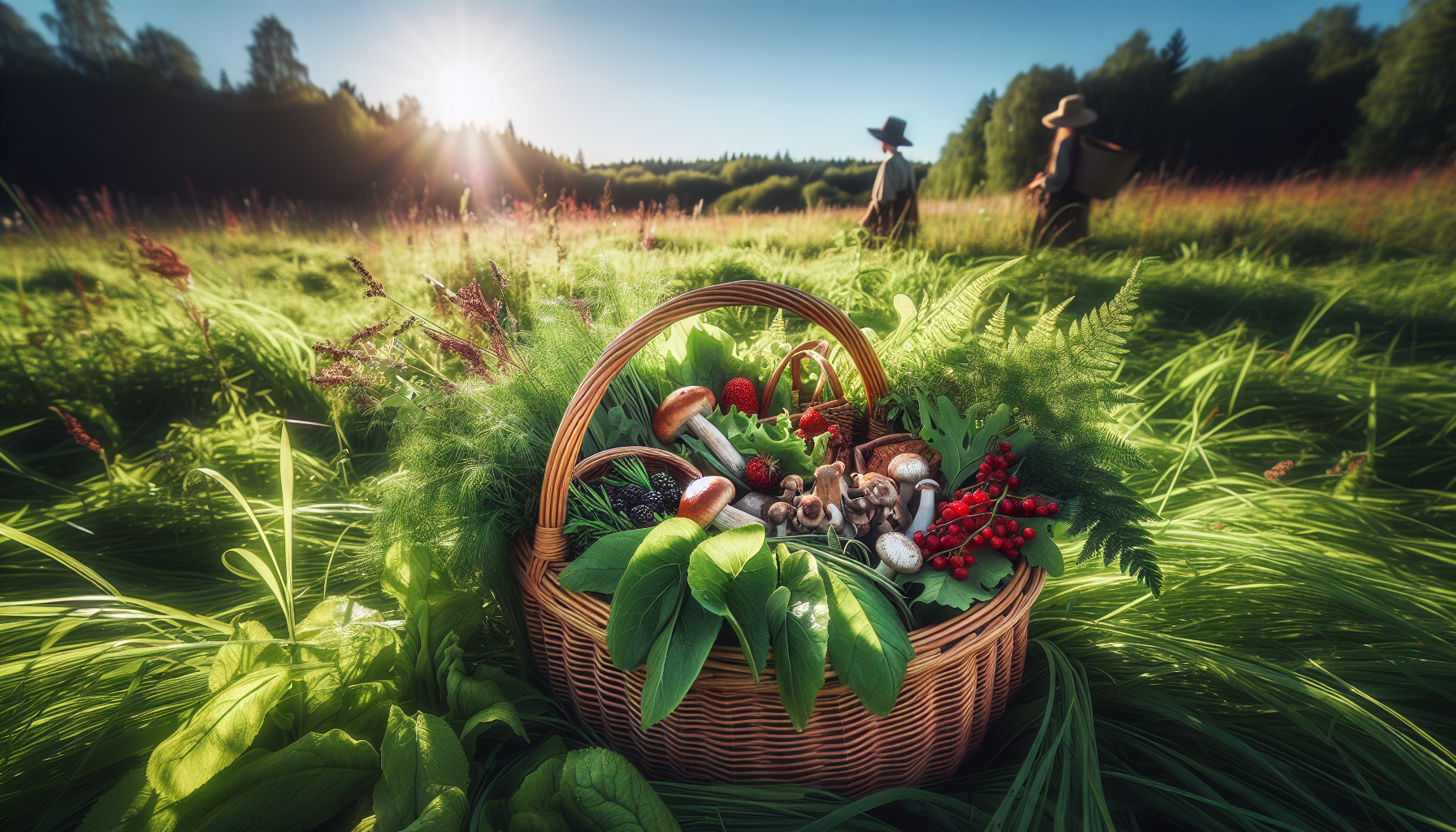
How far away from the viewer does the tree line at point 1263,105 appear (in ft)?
21.4

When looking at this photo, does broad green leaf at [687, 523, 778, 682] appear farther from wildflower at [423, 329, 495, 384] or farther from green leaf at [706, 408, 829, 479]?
wildflower at [423, 329, 495, 384]

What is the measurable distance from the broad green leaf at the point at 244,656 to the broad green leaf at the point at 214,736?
0.05 m

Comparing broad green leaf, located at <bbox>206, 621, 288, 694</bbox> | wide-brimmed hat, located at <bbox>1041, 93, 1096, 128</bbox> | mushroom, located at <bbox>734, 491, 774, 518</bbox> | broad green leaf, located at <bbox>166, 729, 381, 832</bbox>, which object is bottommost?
broad green leaf, located at <bbox>166, 729, 381, 832</bbox>

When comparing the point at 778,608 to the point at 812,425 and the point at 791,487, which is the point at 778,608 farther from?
the point at 812,425

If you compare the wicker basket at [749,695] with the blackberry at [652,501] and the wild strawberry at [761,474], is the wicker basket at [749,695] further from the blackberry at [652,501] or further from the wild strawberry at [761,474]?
the wild strawberry at [761,474]

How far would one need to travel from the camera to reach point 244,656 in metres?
1.09

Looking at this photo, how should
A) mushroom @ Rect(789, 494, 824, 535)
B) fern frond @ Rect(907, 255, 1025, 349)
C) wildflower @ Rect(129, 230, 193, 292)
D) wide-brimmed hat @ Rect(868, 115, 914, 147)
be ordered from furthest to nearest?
wide-brimmed hat @ Rect(868, 115, 914, 147) → wildflower @ Rect(129, 230, 193, 292) → fern frond @ Rect(907, 255, 1025, 349) → mushroom @ Rect(789, 494, 824, 535)

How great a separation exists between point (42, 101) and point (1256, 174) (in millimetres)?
14500

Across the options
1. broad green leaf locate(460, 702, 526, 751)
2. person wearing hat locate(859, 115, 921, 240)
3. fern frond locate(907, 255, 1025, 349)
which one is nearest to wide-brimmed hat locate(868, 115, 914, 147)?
person wearing hat locate(859, 115, 921, 240)

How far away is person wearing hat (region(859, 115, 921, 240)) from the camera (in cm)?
489

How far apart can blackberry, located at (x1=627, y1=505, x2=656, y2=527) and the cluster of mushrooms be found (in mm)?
70

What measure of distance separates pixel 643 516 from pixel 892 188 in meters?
4.64

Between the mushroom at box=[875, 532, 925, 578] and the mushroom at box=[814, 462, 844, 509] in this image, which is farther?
the mushroom at box=[814, 462, 844, 509]

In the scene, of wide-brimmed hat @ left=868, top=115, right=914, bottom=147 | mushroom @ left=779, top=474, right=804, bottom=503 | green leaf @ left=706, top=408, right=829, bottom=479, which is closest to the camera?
mushroom @ left=779, top=474, right=804, bottom=503
